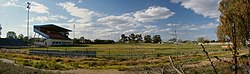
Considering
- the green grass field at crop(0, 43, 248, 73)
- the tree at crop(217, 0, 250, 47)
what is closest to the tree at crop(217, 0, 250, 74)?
the tree at crop(217, 0, 250, 47)

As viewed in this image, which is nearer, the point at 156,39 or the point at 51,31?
Answer: the point at 51,31

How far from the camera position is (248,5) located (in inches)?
88.5

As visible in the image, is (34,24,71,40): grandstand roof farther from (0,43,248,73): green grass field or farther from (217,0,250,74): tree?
(217,0,250,74): tree

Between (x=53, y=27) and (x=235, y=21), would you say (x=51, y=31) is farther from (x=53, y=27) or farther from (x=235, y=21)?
(x=235, y=21)

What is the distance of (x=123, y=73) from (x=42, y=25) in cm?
8743

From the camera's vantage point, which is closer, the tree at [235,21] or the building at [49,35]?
the tree at [235,21]

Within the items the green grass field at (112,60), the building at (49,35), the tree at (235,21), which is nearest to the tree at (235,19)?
the tree at (235,21)

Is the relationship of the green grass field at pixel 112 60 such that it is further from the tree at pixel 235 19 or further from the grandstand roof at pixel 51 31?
the grandstand roof at pixel 51 31

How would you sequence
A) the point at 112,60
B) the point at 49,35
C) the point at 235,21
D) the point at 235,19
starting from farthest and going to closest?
1. the point at 49,35
2. the point at 112,60
3. the point at 235,19
4. the point at 235,21

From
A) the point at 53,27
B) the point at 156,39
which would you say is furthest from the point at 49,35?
the point at 156,39

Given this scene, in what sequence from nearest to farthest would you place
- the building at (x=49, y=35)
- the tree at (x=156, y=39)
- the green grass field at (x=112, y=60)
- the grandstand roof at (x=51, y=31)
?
the green grass field at (x=112, y=60) < the building at (x=49, y=35) < the grandstand roof at (x=51, y=31) < the tree at (x=156, y=39)

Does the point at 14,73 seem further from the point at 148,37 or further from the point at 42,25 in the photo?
the point at 148,37

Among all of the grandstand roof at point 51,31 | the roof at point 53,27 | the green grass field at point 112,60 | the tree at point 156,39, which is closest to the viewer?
the green grass field at point 112,60

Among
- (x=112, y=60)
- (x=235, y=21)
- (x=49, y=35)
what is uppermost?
(x=49, y=35)
